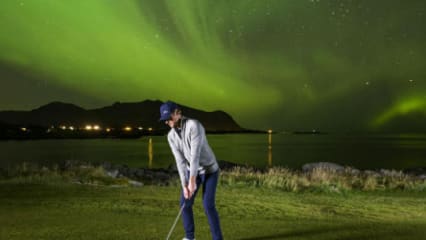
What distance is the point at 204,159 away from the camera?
6977 millimetres

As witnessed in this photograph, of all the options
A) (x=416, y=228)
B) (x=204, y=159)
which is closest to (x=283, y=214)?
(x=416, y=228)

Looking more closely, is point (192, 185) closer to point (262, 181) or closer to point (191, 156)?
point (191, 156)

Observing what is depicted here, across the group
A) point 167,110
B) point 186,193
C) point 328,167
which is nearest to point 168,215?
point 186,193

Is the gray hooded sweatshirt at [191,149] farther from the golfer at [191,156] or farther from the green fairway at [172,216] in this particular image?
the green fairway at [172,216]

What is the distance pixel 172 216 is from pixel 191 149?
460 centimetres

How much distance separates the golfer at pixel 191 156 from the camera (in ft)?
22.0

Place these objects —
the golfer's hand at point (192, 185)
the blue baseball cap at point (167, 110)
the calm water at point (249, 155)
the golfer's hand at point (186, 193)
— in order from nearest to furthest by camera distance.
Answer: the blue baseball cap at point (167, 110), the golfer's hand at point (192, 185), the golfer's hand at point (186, 193), the calm water at point (249, 155)

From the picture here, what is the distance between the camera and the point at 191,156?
677 centimetres

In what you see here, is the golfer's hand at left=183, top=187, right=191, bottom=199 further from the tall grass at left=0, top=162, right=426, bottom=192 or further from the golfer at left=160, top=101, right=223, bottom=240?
the tall grass at left=0, top=162, right=426, bottom=192

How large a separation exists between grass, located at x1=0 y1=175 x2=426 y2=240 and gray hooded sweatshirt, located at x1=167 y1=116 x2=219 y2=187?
1865 millimetres

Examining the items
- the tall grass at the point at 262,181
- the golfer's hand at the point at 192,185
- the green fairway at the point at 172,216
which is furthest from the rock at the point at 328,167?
the golfer's hand at the point at 192,185

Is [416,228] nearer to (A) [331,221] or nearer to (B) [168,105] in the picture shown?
(A) [331,221]

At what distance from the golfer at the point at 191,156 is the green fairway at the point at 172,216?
64.6 inches

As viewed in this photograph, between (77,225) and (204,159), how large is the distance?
3669mm
